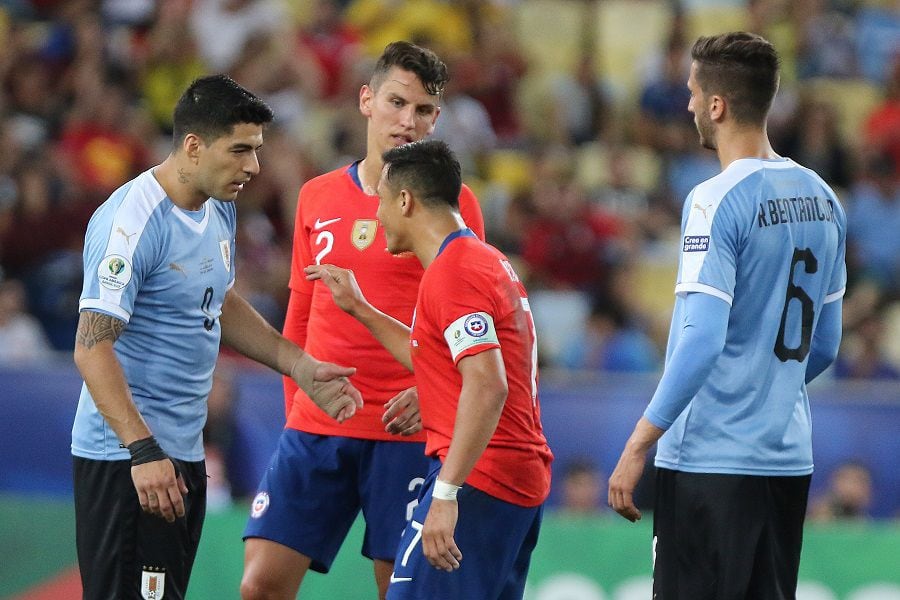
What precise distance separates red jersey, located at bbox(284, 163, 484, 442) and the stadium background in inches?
89.8

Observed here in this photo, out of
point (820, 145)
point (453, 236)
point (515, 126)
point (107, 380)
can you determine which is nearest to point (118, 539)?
point (107, 380)

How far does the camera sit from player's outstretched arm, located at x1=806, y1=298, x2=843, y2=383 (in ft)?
15.7

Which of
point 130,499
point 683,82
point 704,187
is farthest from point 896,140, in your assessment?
point 130,499

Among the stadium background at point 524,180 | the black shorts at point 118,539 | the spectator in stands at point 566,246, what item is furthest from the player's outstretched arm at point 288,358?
the spectator in stands at point 566,246

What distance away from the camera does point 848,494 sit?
8.18 m

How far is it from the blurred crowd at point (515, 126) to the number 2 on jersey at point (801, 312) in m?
5.07

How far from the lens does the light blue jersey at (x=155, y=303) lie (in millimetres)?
4488

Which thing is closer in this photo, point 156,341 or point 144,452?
point 144,452

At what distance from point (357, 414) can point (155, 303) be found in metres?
0.97

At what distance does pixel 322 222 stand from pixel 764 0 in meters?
8.57

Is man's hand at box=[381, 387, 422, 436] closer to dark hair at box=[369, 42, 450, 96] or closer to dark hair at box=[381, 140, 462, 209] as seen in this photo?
dark hair at box=[381, 140, 462, 209]

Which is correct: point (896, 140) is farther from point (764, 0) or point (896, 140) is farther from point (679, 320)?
point (679, 320)

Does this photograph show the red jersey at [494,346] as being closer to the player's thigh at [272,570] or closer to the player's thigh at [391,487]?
the player's thigh at [391,487]

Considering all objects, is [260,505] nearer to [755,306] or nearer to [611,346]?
[755,306]
